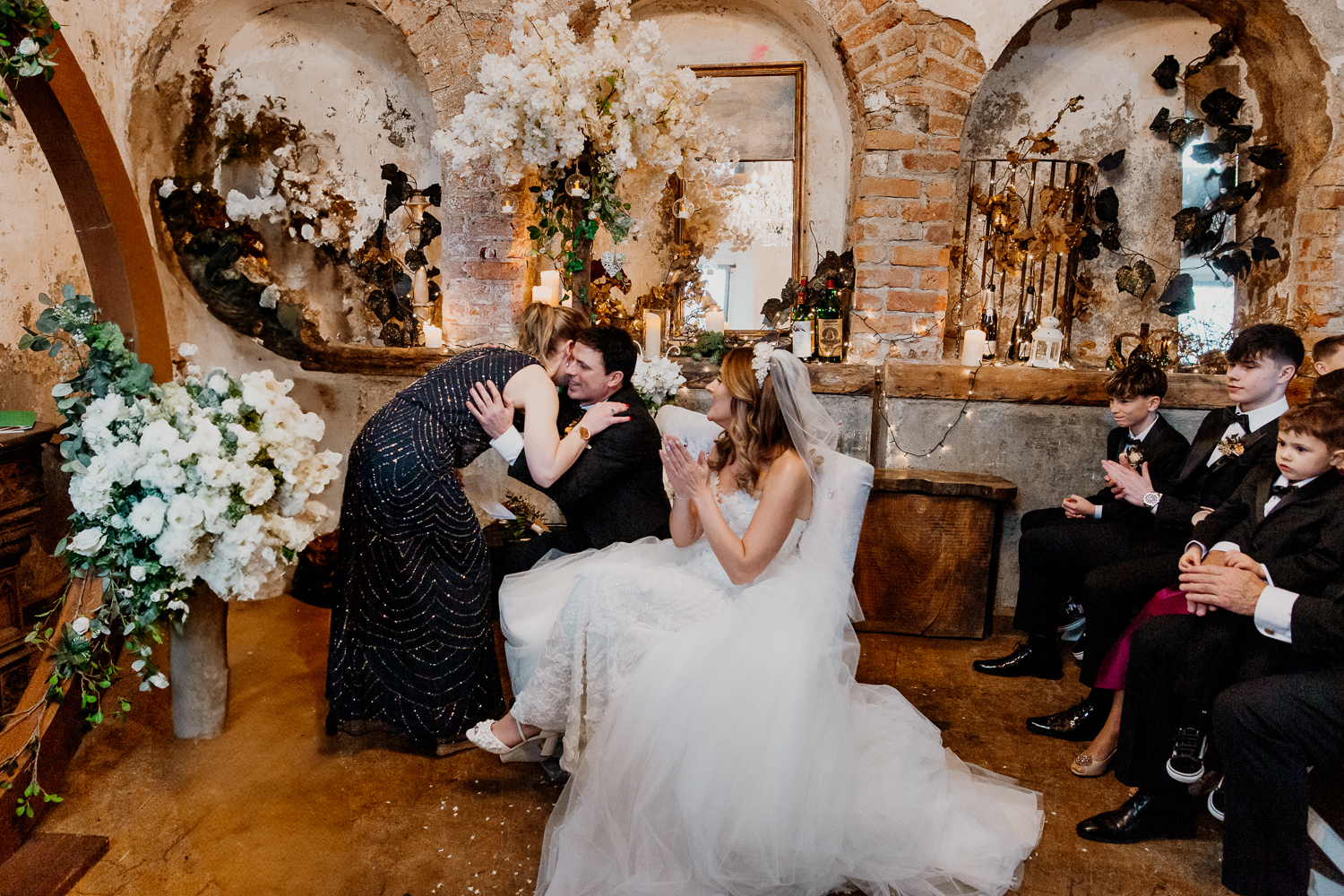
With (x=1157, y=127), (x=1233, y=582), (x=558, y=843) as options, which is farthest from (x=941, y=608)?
(x=1157, y=127)

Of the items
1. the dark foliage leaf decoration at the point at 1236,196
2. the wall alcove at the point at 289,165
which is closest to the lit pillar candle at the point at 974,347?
the dark foliage leaf decoration at the point at 1236,196

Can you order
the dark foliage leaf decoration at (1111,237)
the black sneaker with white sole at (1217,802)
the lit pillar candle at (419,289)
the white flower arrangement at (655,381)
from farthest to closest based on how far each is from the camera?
the lit pillar candle at (419,289) < the dark foliage leaf decoration at (1111,237) < the white flower arrangement at (655,381) < the black sneaker with white sole at (1217,802)

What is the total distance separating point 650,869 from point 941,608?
2310 mm

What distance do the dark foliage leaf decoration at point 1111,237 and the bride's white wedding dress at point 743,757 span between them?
2893 mm

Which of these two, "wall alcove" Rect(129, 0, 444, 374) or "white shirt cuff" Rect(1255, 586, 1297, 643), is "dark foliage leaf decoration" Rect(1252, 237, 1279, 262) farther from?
"wall alcove" Rect(129, 0, 444, 374)

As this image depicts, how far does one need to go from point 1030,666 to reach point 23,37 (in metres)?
4.01

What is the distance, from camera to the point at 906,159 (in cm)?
410

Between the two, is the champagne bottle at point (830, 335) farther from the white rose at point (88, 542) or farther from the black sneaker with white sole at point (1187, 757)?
the white rose at point (88, 542)

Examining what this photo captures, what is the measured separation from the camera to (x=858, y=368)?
4.09 meters

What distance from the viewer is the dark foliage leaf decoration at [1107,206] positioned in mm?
4363

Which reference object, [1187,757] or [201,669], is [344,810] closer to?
[201,669]

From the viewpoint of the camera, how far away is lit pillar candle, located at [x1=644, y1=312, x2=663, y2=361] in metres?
4.18

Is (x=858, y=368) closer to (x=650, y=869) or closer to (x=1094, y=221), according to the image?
(x=1094, y=221)

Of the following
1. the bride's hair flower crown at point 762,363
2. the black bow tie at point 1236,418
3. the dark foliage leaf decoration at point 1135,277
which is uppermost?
the dark foliage leaf decoration at point 1135,277
